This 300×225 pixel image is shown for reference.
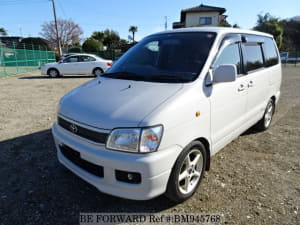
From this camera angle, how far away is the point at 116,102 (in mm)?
2064

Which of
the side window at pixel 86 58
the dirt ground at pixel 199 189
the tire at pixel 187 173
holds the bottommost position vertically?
the dirt ground at pixel 199 189

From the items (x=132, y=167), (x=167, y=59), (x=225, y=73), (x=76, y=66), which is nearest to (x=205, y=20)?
(x=76, y=66)

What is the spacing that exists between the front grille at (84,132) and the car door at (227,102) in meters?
1.27

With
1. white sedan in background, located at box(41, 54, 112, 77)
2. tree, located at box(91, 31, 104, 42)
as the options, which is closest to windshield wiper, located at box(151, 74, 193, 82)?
white sedan in background, located at box(41, 54, 112, 77)

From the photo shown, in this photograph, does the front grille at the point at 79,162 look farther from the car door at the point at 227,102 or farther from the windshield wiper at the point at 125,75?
the car door at the point at 227,102

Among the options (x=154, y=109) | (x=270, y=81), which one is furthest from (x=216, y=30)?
(x=270, y=81)

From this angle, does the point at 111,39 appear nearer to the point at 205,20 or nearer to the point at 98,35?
the point at 98,35

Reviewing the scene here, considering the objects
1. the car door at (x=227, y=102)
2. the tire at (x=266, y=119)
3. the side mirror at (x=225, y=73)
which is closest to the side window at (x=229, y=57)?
the car door at (x=227, y=102)

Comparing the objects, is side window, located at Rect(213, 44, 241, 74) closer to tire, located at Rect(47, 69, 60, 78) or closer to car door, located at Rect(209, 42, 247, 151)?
car door, located at Rect(209, 42, 247, 151)

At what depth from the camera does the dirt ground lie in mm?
2166

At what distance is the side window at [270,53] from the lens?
3.84 m

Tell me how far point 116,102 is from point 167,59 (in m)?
1.08

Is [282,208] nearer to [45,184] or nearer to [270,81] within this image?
[270,81]

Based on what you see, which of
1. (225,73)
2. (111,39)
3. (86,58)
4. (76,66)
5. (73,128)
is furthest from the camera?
(111,39)
